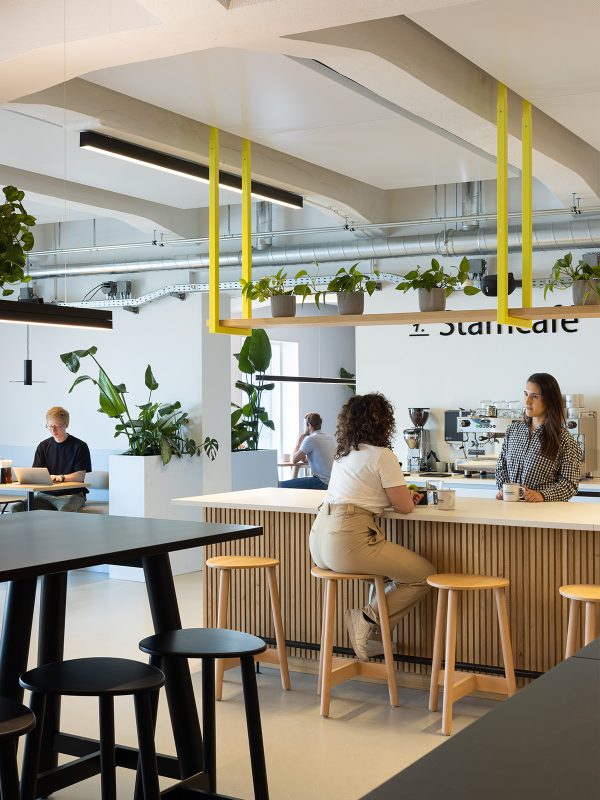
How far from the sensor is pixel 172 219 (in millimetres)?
9703

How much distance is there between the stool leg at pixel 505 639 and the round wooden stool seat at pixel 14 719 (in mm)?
2733

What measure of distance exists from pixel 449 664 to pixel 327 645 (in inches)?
27.1

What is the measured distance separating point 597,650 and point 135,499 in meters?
7.40

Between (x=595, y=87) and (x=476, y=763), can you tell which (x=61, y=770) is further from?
(x=595, y=87)

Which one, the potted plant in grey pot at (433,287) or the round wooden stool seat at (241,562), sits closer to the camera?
the round wooden stool seat at (241,562)

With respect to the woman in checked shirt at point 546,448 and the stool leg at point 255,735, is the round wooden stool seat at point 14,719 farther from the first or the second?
the woman in checked shirt at point 546,448

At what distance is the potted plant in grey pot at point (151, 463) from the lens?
9.20 metres

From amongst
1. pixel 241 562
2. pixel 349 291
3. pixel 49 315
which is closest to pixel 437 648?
pixel 241 562

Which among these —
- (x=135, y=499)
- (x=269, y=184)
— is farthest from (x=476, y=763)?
(x=135, y=499)

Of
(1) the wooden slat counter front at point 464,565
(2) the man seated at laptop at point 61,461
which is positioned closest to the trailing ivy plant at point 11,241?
(1) the wooden slat counter front at point 464,565

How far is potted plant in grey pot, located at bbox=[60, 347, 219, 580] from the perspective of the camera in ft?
30.2

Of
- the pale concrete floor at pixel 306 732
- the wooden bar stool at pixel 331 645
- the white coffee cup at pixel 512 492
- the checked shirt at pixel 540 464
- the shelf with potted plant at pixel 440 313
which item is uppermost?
the shelf with potted plant at pixel 440 313

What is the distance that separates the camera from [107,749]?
3.04m

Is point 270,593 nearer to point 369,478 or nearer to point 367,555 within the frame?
point 367,555
